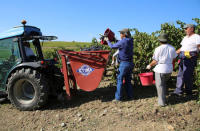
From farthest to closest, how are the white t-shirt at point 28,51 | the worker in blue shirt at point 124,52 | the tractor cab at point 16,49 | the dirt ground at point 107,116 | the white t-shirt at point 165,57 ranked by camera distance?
the white t-shirt at point 28,51 → the tractor cab at point 16,49 → the worker in blue shirt at point 124,52 → the white t-shirt at point 165,57 → the dirt ground at point 107,116

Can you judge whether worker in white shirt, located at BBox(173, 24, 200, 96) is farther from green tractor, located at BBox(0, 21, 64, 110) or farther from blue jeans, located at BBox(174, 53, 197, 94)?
green tractor, located at BBox(0, 21, 64, 110)

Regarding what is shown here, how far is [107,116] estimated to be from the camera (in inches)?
148

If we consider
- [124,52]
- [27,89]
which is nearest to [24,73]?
[27,89]

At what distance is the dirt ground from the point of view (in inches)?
129

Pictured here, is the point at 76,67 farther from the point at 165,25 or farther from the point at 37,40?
the point at 165,25

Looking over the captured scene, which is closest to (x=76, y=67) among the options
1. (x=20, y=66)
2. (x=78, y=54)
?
(x=78, y=54)

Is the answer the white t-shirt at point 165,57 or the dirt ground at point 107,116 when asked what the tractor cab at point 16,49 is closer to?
the dirt ground at point 107,116

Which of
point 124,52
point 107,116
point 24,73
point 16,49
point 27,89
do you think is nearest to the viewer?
point 107,116

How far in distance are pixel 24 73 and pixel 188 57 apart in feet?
13.2

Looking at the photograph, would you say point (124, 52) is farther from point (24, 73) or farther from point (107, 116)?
point (24, 73)

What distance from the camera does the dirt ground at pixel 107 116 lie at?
3289 millimetres

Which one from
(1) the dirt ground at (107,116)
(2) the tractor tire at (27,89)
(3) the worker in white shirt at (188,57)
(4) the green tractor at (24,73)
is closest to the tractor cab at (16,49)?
(4) the green tractor at (24,73)

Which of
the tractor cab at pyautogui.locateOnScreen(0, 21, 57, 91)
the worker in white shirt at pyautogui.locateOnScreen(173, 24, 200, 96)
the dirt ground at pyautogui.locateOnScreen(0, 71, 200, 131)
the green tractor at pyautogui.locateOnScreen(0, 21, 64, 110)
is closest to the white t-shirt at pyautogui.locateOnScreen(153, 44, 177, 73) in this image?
the worker in white shirt at pyautogui.locateOnScreen(173, 24, 200, 96)

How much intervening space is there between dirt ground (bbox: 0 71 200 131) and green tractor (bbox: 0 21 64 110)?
38 centimetres
